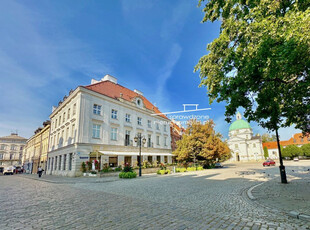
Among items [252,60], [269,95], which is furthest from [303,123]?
[252,60]

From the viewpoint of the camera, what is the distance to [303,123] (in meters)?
9.22

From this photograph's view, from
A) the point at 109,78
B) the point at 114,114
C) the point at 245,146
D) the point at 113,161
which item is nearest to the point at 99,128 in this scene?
the point at 114,114

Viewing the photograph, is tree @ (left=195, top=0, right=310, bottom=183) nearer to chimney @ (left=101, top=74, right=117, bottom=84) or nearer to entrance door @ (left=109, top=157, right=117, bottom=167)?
entrance door @ (left=109, top=157, right=117, bottom=167)

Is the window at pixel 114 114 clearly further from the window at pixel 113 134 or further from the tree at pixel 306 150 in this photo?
the tree at pixel 306 150

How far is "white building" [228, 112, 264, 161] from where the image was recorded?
267 ft

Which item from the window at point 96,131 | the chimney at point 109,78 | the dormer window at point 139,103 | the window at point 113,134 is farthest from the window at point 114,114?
the chimney at point 109,78

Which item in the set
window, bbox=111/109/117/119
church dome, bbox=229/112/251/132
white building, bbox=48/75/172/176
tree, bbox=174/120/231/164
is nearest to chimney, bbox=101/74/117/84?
white building, bbox=48/75/172/176

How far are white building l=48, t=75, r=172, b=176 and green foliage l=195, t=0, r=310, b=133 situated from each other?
19.6m

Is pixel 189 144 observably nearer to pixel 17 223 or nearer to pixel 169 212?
pixel 169 212

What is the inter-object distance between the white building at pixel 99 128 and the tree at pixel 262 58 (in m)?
19.7

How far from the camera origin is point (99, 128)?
2573cm

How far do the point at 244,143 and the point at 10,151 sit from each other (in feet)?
352

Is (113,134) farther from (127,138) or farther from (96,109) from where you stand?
(96,109)

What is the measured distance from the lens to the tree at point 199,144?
104ft
